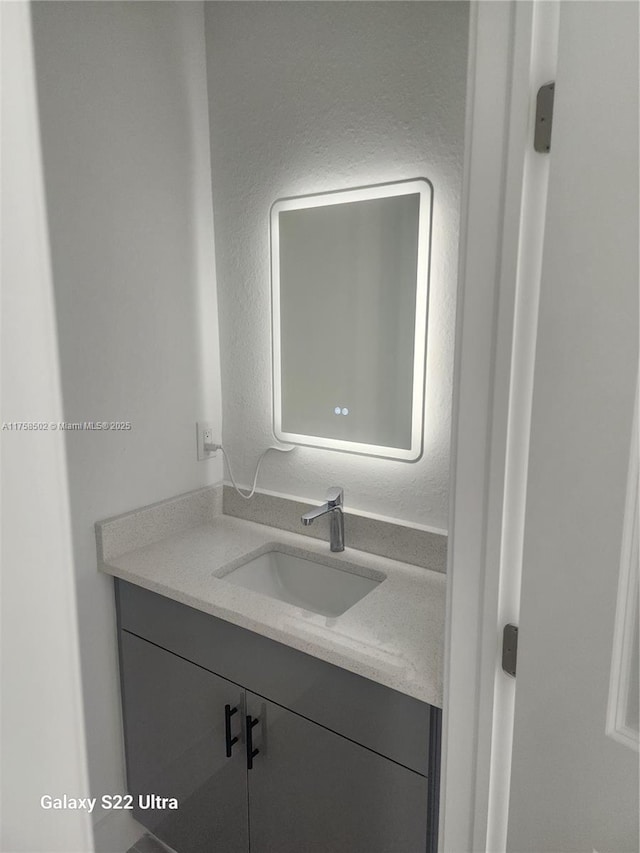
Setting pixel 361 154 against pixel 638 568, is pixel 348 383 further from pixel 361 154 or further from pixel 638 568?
pixel 638 568

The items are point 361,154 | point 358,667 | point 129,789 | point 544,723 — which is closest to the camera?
point 544,723

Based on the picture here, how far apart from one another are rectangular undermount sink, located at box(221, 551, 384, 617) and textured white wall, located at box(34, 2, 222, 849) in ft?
1.22

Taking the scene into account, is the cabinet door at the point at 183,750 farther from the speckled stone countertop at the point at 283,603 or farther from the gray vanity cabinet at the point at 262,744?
the speckled stone countertop at the point at 283,603

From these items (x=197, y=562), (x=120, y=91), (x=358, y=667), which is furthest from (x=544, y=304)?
(x=120, y=91)

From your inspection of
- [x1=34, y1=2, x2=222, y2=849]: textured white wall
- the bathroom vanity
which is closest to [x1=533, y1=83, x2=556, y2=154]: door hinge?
the bathroom vanity

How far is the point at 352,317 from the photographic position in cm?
151

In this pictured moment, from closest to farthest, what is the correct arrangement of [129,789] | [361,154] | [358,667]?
[358,667] → [361,154] → [129,789]

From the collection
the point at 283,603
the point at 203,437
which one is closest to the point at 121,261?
the point at 203,437

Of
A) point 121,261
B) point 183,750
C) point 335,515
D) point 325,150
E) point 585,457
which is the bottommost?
point 183,750

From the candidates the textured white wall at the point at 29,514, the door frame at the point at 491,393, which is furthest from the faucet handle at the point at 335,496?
the textured white wall at the point at 29,514

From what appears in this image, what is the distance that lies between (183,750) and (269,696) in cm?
43

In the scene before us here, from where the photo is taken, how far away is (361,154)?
144cm

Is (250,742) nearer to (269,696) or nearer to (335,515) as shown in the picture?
(269,696)

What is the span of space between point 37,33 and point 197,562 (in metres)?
1.36
